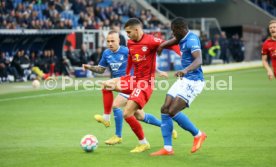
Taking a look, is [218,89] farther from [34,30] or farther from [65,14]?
[65,14]

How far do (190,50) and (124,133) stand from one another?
356cm

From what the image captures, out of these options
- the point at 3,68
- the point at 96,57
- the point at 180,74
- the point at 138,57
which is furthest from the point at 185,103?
the point at 96,57

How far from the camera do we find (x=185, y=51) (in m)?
10.6

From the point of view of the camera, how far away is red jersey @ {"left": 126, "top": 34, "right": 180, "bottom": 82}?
435 inches

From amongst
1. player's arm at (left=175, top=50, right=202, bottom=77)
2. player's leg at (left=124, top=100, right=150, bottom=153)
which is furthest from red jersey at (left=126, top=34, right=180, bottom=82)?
player's arm at (left=175, top=50, right=202, bottom=77)

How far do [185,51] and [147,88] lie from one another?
981 mm

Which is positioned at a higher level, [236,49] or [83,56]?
[83,56]

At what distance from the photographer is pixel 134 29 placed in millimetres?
11008

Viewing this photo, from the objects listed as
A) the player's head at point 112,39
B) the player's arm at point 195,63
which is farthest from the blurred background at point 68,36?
the player's arm at point 195,63

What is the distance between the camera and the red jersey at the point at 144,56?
11.1 m

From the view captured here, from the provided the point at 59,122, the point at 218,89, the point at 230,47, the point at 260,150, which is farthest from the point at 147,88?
the point at 230,47

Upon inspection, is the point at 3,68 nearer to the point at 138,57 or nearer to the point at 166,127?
the point at 138,57

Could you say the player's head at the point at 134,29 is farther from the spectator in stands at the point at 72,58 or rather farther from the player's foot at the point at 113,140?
the spectator in stands at the point at 72,58

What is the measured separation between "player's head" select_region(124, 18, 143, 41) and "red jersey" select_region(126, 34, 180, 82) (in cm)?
10
